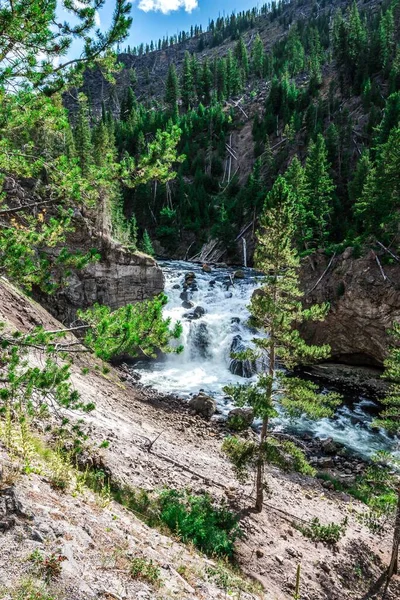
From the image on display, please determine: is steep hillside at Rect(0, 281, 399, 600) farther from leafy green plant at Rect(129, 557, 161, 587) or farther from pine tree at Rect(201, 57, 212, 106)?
pine tree at Rect(201, 57, 212, 106)

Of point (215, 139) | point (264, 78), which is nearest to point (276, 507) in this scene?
point (215, 139)

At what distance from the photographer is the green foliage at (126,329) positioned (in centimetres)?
539

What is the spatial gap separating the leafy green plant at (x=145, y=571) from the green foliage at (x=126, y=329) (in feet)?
9.77

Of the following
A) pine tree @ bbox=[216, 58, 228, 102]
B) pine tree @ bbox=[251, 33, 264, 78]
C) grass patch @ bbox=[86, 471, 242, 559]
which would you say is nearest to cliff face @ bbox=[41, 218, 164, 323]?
grass patch @ bbox=[86, 471, 242, 559]

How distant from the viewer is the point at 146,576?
5.01 m

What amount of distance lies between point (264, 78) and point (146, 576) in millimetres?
122295

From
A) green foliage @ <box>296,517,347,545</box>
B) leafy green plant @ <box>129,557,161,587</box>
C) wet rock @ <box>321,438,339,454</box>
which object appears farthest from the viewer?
wet rock @ <box>321,438,339,454</box>

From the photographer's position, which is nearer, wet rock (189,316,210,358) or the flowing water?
the flowing water

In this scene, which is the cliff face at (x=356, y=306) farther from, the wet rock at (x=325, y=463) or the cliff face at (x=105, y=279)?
the cliff face at (x=105, y=279)

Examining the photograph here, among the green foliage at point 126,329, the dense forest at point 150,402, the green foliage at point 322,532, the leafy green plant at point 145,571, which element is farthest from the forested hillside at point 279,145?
the leafy green plant at point 145,571

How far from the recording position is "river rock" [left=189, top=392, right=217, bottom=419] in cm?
1988

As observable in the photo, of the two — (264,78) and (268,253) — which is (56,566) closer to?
(268,253)

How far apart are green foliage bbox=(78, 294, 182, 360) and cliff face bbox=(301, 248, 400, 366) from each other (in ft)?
74.2

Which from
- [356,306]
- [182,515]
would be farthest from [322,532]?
[356,306]
